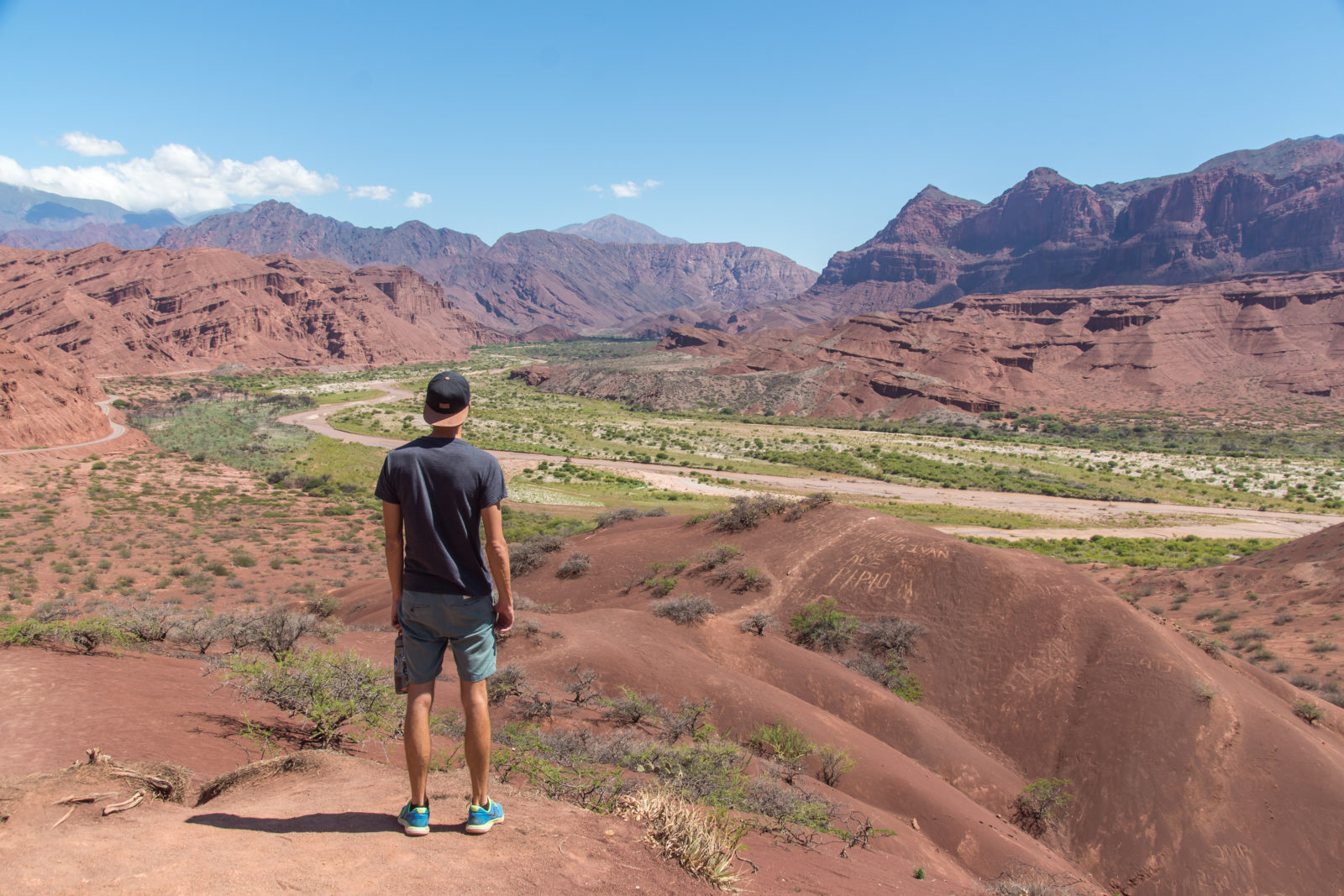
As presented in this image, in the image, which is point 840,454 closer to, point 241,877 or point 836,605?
point 836,605

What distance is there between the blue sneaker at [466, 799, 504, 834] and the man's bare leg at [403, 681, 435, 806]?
28cm

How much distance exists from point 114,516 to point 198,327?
→ 325 ft

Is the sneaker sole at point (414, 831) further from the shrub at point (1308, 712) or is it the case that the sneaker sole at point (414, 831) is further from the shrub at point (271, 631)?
the shrub at point (1308, 712)

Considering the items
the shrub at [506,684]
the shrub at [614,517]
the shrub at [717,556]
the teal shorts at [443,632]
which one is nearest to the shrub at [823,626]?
the shrub at [717,556]

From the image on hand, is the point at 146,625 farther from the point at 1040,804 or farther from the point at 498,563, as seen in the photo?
the point at 1040,804

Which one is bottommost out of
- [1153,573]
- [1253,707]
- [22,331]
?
[1153,573]

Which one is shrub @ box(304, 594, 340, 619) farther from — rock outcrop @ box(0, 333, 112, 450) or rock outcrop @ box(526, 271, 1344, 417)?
rock outcrop @ box(526, 271, 1344, 417)

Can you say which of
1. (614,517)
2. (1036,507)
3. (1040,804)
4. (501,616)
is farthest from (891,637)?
(1036,507)

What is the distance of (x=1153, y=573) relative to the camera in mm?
26266

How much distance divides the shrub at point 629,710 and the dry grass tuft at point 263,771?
450 cm

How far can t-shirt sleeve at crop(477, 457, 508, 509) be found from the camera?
13.3 ft

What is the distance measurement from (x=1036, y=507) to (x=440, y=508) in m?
46.4

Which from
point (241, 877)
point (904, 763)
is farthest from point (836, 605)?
point (241, 877)

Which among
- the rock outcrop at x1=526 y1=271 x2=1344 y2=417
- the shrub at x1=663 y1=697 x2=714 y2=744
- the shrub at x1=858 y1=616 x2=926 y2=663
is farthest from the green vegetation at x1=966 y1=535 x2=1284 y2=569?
the rock outcrop at x1=526 y1=271 x2=1344 y2=417
